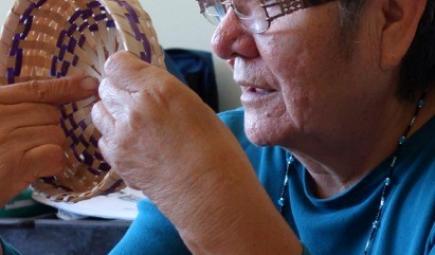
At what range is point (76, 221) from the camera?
4.42 feet

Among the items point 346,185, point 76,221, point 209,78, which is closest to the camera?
point 346,185

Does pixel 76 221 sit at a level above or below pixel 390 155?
below

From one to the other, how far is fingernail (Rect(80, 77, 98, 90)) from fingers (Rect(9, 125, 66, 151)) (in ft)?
0.22

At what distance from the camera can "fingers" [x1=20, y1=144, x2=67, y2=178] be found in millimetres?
809

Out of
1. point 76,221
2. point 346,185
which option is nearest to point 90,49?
point 346,185

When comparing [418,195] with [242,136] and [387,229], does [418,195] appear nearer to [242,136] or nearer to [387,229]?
[387,229]

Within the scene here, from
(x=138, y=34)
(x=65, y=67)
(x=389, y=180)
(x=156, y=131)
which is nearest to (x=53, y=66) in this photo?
(x=65, y=67)

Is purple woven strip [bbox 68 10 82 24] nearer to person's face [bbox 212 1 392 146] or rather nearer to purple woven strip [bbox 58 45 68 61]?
purple woven strip [bbox 58 45 68 61]

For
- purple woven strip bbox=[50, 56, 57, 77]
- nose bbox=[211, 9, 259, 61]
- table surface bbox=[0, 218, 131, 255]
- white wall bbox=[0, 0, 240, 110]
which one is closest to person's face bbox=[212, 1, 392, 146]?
nose bbox=[211, 9, 259, 61]

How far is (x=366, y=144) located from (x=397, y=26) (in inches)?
5.6

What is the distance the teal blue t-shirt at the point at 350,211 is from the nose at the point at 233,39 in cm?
21

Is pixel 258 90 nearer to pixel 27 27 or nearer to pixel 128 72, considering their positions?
pixel 128 72

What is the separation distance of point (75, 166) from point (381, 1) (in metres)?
0.43

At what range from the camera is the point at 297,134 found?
78cm
